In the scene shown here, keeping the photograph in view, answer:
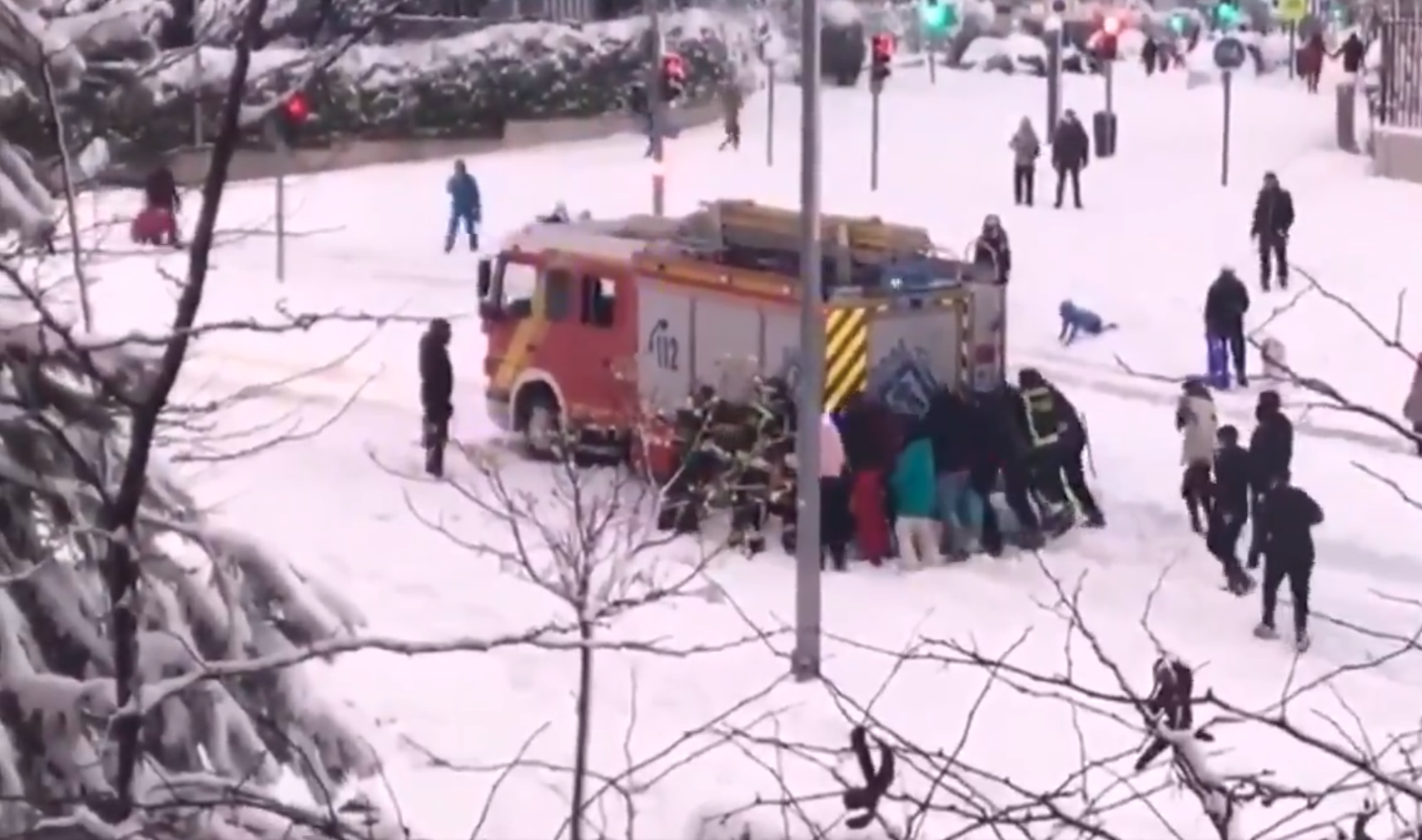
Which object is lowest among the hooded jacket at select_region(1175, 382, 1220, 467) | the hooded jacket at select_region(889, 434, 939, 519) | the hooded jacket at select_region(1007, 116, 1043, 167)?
the hooded jacket at select_region(889, 434, 939, 519)

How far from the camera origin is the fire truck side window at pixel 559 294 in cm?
2025

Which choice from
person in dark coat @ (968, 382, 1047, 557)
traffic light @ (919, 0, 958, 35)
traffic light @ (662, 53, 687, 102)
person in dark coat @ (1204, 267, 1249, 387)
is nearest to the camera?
person in dark coat @ (968, 382, 1047, 557)

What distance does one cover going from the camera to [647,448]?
18.9 meters

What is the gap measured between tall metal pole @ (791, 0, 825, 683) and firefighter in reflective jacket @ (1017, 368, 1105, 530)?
3072 mm

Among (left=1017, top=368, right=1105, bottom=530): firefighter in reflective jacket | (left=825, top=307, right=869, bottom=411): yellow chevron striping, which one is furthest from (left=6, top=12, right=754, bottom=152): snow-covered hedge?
(left=1017, top=368, right=1105, bottom=530): firefighter in reflective jacket

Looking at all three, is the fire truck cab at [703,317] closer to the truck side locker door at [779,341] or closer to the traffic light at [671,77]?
the truck side locker door at [779,341]

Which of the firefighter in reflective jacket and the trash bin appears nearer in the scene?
the firefighter in reflective jacket

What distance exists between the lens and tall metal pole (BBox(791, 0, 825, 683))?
47.4ft

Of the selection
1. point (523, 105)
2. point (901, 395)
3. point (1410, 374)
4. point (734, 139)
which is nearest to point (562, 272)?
point (901, 395)

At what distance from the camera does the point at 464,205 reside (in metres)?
33.8

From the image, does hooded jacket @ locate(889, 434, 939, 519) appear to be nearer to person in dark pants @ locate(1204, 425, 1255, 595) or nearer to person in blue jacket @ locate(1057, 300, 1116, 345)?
person in dark pants @ locate(1204, 425, 1255, 595)

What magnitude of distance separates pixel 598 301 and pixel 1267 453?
5.97 m

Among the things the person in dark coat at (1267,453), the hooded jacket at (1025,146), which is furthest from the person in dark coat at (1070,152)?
the person in dark coat at (1267,453)

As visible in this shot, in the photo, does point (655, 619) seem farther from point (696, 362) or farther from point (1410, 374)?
point (1410, 374)
